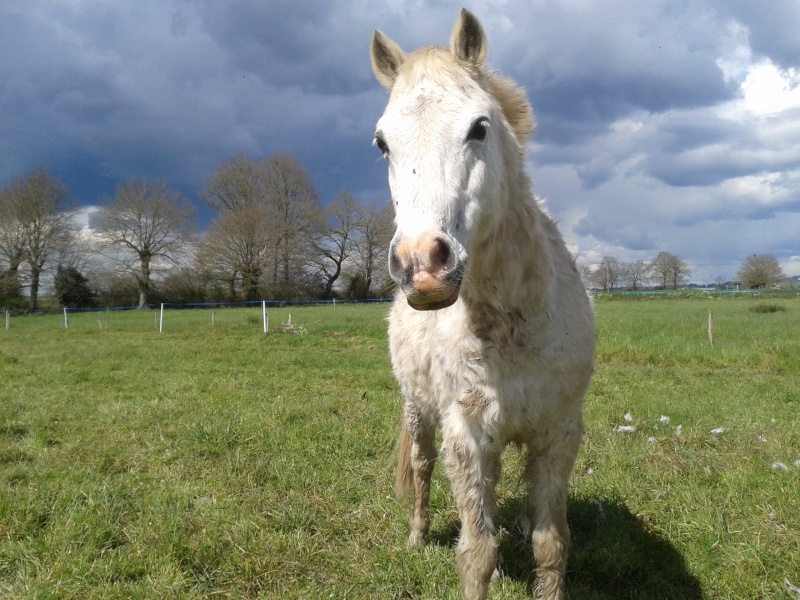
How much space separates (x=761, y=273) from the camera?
63000 millimetres

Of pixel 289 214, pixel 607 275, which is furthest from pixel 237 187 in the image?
pixel 607 275

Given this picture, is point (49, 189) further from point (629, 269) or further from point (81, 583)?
point (629, 269)

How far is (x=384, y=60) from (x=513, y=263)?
4.77 feet

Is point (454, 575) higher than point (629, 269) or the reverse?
the reverse

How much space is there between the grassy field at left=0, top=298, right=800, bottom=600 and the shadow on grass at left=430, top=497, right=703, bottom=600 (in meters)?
0.01

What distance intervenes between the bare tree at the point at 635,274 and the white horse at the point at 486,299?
69.8 m

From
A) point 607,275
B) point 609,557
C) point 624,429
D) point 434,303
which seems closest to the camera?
point 434,303

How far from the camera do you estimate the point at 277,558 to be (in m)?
3.22

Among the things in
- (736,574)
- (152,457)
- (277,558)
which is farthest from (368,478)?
(736,574)

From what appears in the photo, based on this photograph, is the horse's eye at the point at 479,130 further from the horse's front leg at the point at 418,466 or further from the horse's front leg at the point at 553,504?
the horse's front leg at the point at 418,466

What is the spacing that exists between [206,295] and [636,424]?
146 ft

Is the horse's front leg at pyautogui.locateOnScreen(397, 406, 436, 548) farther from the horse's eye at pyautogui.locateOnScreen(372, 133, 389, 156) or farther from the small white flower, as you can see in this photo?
the small white flower

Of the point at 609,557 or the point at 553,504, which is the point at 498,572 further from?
the point at 553,504

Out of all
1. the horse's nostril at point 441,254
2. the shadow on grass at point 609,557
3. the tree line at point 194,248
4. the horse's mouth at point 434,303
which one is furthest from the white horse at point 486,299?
the tree line at point 194,248
